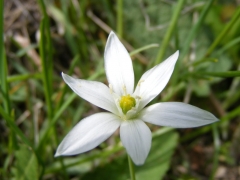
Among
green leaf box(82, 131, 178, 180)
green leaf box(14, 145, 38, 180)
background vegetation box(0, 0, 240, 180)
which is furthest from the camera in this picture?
background vegetation box(0, 0, 240, 180)

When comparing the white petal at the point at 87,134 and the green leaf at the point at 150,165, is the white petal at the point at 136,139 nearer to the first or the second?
the white petal at the point at 87,134

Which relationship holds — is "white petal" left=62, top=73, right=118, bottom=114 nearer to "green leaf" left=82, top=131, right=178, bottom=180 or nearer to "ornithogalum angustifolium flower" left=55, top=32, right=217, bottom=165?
"ornithogalum angustifolium flower" left=55, top=32, right=217, bottom=165

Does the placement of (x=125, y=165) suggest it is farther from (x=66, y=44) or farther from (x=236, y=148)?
(x=66, y=44)

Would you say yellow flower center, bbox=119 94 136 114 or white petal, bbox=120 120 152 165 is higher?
white petal, bbox=120 120 152 165

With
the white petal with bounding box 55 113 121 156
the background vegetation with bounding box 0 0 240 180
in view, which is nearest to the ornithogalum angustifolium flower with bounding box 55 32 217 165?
the white petal with bounding box 55 113 121 156

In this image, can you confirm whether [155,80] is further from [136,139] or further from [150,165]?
[150,165]

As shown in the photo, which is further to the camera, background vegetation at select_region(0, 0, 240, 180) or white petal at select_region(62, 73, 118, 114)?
background vegetation at select_region(0, 0, 240, 180)

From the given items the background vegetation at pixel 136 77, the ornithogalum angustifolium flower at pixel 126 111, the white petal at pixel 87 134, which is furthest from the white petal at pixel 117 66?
the background vegetation at pixel 136 77
